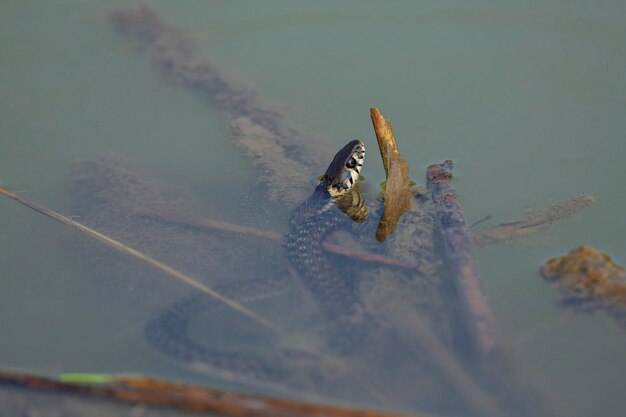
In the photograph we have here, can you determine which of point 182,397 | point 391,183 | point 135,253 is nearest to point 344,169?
point 391,183

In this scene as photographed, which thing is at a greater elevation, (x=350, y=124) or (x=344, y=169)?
(x=350, y=124)

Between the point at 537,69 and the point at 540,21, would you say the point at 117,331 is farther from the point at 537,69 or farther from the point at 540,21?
the point at 540,21

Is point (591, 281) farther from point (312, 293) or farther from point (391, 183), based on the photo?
point (312, 293)

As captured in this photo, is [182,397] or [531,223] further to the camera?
[531,223]

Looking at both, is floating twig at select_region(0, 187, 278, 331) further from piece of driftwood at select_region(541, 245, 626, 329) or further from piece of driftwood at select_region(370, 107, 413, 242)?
piece of driftwood at select_region(541, 245, 626, 329)

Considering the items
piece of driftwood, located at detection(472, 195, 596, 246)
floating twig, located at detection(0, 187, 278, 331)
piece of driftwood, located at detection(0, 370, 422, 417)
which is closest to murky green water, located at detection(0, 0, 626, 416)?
piece of driftwood, located at detection(472, 195, 596, 246)
